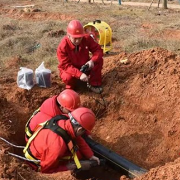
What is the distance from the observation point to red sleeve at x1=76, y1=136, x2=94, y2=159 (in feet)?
14.2

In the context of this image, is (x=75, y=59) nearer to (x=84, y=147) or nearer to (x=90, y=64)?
(x=90, y=64)

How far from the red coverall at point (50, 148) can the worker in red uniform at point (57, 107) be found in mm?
440

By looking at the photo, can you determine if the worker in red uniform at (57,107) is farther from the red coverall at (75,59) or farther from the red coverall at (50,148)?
the red coverall at (75,59)

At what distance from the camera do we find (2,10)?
18.7 meters

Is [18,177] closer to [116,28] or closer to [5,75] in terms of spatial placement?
[5,75]

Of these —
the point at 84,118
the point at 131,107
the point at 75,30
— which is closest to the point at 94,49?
the point at 75,30

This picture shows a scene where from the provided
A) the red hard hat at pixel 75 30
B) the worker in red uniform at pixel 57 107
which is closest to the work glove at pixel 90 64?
the red hard hat at pixel 75 30

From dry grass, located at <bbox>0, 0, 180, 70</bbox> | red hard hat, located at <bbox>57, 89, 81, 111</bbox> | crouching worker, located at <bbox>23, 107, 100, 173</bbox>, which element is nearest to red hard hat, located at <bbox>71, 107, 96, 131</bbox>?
crouching worker, located at <bbox>23, 107, 100, 173</bbox>

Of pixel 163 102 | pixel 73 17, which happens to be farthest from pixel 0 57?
pixel 73 17

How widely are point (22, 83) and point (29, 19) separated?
10252 millimetres

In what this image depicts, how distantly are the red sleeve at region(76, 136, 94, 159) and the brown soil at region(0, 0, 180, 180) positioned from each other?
0.42 meters

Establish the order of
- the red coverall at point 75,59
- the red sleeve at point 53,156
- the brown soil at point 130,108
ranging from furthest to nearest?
the red coverall at point 75,59, the brown soil at point 130,108, the red sleeve at point 53,156

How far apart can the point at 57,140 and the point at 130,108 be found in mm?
2541

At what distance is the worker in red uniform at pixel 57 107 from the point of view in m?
4.36
